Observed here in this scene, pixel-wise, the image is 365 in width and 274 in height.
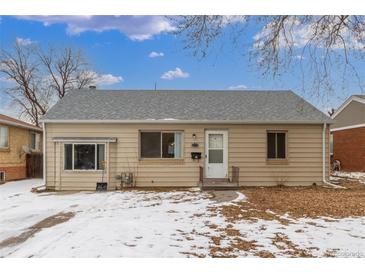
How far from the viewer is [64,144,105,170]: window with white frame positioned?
10.9 m

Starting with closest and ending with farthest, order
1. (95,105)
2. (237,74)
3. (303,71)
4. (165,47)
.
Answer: (303,71)
(165,47)
(237,74)
(95,105)

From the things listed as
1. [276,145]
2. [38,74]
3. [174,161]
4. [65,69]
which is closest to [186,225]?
[174,161]

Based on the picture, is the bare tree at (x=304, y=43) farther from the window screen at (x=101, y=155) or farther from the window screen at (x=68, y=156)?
the window screen at (x=68, y=156)

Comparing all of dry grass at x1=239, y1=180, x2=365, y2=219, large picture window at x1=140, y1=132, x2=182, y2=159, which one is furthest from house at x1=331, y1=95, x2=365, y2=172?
large picture window at x1=140, y1=132, x2=182, y2=159

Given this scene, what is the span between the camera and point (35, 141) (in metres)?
15.9

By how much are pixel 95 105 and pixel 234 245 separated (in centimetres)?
809

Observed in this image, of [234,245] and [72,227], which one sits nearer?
[234,245]

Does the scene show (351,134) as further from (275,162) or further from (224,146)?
(224,146)

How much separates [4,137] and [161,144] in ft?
19.8

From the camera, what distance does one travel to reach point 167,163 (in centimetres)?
1096
